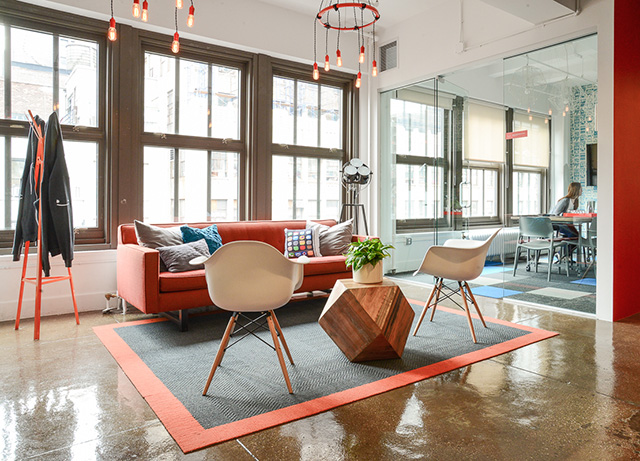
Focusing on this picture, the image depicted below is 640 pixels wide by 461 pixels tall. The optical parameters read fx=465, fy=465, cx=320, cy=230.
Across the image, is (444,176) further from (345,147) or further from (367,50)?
(367,50)

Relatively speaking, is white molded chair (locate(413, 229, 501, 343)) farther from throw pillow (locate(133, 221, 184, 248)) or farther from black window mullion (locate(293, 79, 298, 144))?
black window mullion (locate(293, 79, 298, 144))

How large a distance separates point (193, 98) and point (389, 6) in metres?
2.65

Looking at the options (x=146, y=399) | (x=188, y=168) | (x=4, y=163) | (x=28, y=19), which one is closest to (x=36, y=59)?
(x=28, y=19)

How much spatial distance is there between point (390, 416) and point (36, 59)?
4548 millimetres

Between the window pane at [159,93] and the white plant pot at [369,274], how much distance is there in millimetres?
3155

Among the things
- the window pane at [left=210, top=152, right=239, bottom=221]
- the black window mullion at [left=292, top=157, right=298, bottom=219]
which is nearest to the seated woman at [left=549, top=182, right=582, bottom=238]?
the black window mullion at [left=292, top=157, right=298, bottom=219]

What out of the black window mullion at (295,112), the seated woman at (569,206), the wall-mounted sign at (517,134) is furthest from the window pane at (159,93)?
the seated woman at (569,206)

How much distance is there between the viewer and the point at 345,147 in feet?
21.9

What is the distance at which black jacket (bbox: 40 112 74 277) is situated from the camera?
3.83 m

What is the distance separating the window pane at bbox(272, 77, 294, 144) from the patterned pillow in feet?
4.78

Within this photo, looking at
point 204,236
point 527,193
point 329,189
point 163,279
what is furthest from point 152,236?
point 527,193

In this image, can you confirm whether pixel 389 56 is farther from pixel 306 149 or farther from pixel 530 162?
pixel 530 162

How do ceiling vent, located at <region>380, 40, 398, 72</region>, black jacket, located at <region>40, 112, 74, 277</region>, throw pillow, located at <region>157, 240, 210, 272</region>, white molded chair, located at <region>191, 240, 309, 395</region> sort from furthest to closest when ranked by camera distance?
1. ceiling vent, located at <region>380, 40, 398, 72</region>
2. throw pillow, located at <region>157, 240, 210, 272</region>
3. black jacket, located at <region>40, 112, 74, 277</region>
4. white molded chair, located at <region>191, 240, 309, 395</region>

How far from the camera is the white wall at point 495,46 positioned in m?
4.18
